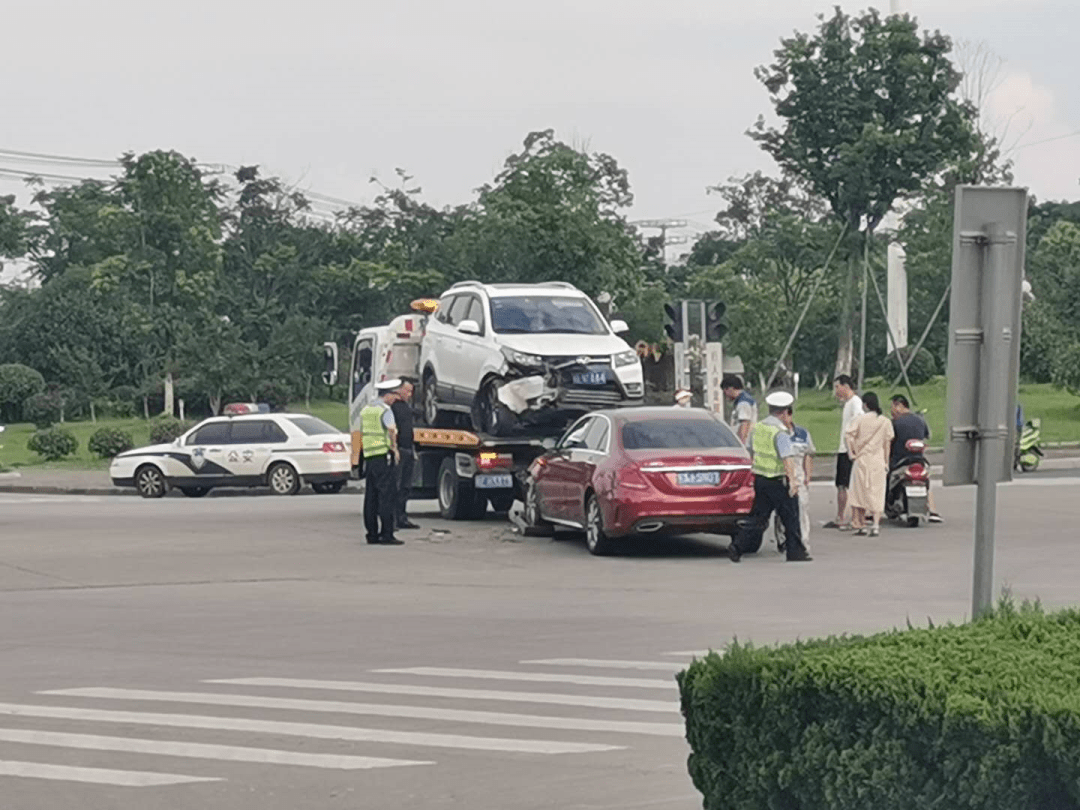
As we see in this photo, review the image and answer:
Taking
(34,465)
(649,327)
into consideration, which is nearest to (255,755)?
(34,465)

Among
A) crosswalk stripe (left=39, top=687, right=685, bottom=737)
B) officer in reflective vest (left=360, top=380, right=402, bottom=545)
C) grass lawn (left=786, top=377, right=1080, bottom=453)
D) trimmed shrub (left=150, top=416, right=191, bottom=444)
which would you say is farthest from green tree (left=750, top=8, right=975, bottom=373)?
crosswalk stripe (left=39, top=687, right=685, bottom=737)

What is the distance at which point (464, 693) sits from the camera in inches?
456

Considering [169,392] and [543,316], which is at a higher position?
[543,316]

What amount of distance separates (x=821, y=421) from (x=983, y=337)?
184 ft

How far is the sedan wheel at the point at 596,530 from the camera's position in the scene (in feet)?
73.3

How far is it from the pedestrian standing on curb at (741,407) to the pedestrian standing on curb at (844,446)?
3.60 ft

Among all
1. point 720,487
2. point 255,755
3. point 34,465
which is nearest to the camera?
point 255,755

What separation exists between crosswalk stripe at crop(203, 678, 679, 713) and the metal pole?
9.62 ft

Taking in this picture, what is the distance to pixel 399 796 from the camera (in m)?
8.62

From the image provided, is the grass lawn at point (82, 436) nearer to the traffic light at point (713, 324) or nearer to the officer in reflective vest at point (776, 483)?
the traffic light at point (713, 324)

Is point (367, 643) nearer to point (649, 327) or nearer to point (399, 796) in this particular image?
point (399, 796)

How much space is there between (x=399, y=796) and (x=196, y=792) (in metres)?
0.88

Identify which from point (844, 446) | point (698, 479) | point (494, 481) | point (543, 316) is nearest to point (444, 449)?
point (494, 481)

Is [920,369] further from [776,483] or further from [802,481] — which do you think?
[776,483]
